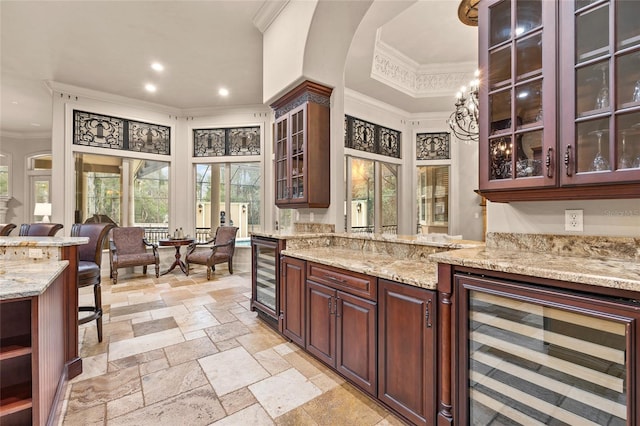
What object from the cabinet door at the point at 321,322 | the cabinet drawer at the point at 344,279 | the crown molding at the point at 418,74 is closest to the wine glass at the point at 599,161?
the cabinet drawer at the point at 344,279

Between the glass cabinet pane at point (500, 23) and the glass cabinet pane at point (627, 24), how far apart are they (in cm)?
46

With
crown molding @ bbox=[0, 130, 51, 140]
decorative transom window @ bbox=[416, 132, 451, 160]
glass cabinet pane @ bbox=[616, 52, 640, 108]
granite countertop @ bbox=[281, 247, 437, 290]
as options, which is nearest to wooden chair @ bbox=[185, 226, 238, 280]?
granite countertop @ bbox=[281, 247, 437, 290]

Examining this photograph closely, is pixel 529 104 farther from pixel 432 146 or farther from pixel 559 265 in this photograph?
pixel 432 146

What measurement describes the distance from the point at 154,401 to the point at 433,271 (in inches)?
→ 81.3

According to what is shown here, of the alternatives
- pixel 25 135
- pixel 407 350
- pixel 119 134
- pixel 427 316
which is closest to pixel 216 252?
pixel 119 134

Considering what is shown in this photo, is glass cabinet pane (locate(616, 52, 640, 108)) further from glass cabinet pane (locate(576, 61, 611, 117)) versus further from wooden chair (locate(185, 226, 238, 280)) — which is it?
wooden chair (locate(185, 226, 238, 280))

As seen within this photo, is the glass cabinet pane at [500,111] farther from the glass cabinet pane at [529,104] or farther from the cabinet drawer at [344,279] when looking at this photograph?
the cabinet drawer at [344,279]

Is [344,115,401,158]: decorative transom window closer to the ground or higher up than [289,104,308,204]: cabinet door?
higher up

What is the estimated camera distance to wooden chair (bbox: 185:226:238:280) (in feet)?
17.9

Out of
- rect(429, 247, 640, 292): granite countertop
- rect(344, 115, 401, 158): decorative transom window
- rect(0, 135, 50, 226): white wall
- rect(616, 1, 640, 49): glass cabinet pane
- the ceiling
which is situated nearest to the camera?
rect(429, 247, 640, 292): granite countertop

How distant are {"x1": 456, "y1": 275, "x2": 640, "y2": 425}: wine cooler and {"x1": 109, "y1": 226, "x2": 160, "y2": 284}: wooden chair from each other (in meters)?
5.47

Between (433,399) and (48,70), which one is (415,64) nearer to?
(433,399)

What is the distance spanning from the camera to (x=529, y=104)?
1610mm

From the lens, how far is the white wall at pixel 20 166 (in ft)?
26.1
